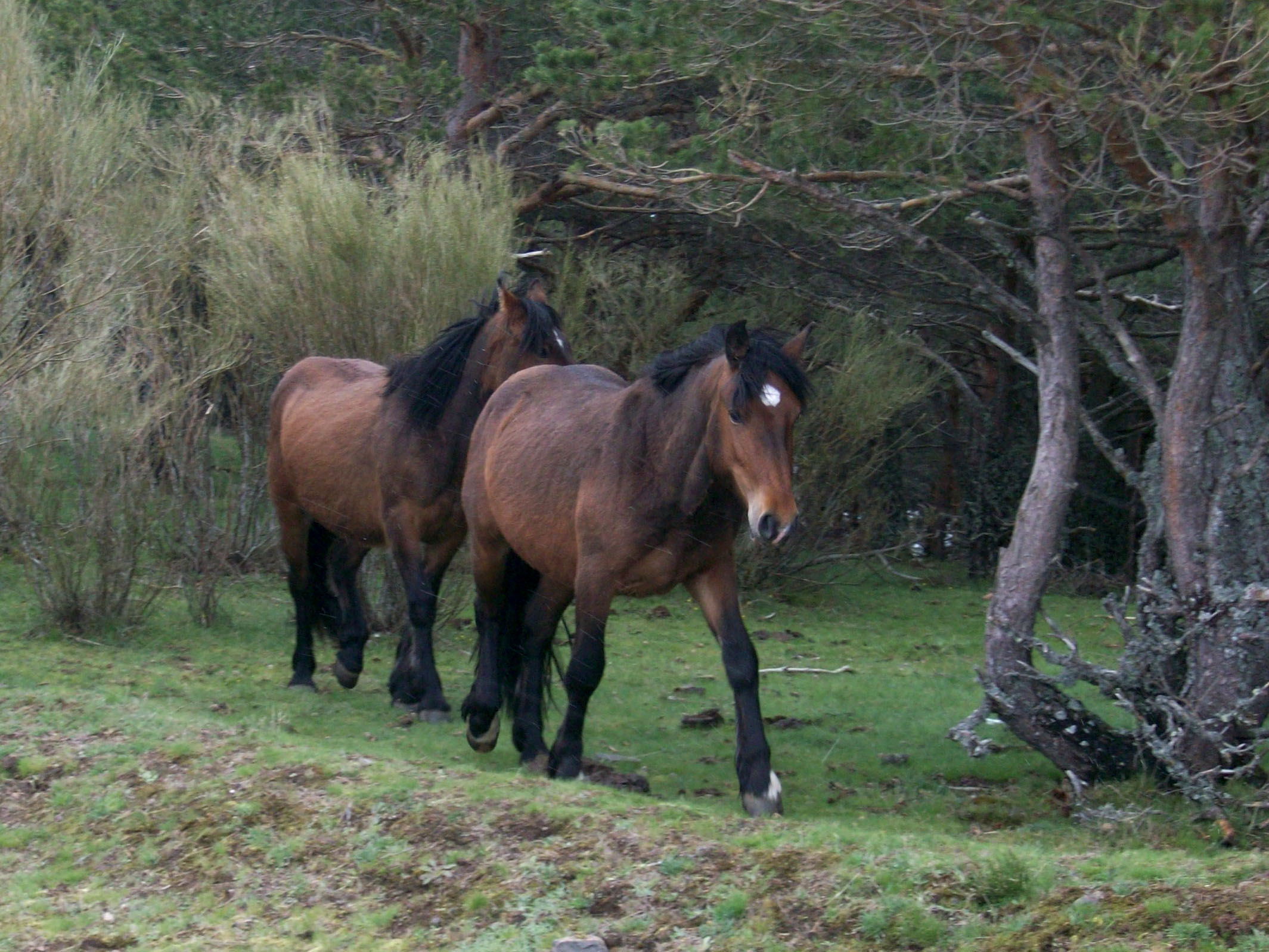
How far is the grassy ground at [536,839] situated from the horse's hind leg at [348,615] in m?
0.21

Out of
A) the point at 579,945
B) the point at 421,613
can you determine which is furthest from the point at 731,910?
the point at 421,613

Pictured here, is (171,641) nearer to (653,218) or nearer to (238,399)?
(238,399)

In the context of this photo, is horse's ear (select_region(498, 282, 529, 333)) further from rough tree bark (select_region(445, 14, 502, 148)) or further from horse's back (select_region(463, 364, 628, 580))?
rough tree bark (select_region(445, 14, 502, 148))

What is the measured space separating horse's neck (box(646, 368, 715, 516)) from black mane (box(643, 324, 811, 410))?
0.11 m

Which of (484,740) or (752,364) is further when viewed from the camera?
(484,740)

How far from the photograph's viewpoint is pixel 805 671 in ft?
34.7

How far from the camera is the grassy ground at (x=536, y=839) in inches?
181

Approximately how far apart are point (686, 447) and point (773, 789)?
1.59 m

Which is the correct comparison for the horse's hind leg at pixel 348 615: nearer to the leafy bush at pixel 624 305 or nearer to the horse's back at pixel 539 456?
the horse's back at pixel 539 456

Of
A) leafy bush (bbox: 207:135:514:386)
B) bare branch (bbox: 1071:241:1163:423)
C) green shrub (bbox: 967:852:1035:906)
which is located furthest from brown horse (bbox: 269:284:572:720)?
green shrub (bbox: 967:852:1035:906)

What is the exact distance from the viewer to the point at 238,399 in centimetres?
1164

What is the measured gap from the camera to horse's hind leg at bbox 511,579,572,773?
6980 mm

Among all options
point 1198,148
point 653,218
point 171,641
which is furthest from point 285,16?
point 1198,148

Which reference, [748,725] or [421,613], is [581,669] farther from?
[421,613]
